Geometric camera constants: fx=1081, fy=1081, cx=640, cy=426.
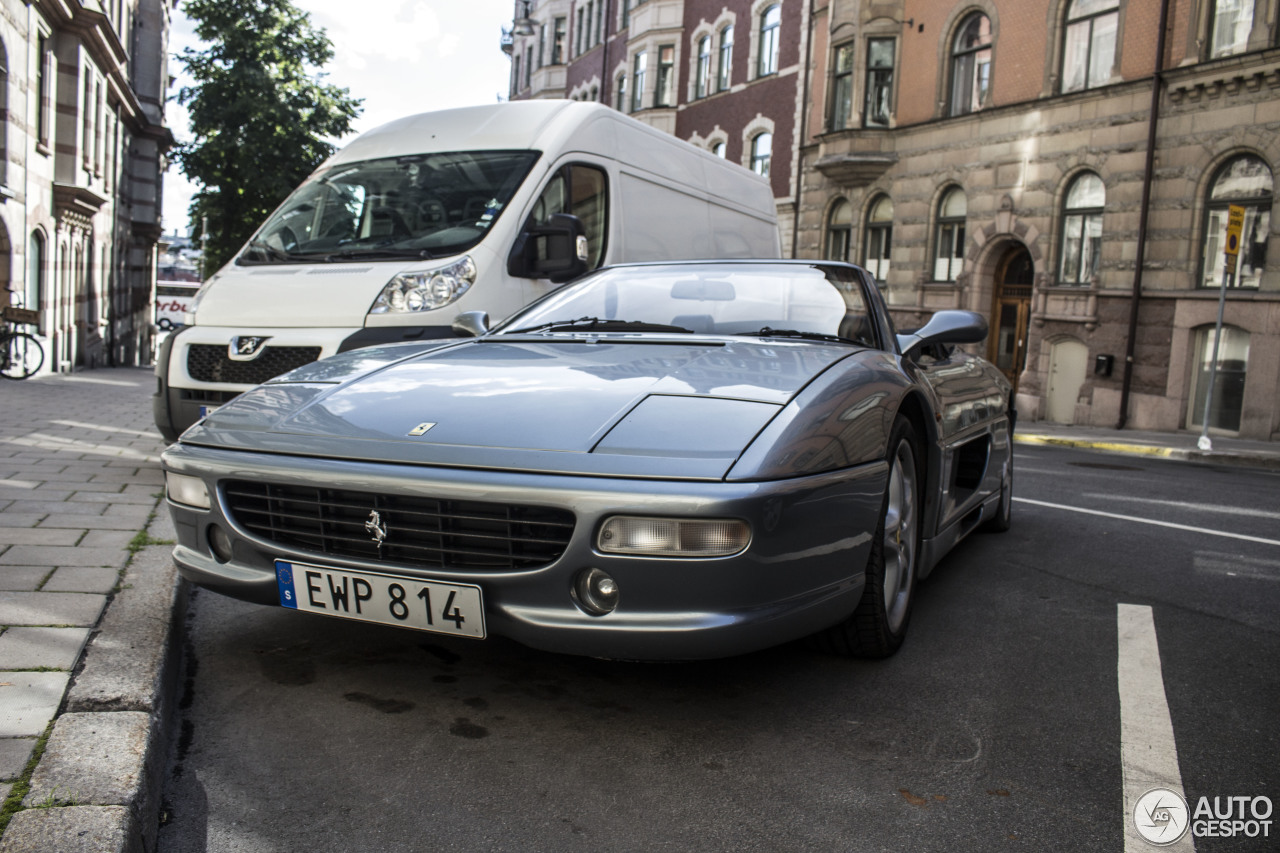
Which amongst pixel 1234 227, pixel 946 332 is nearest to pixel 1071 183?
pixel 1234 227

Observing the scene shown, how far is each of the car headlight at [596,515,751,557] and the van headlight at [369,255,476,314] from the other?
391 cm

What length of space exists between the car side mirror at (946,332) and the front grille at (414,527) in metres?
2.05

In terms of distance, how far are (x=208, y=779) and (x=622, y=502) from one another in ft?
3.82

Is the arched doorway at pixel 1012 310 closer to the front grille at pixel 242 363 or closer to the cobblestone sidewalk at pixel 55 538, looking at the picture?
the cobblestone sidewalk at pixel 55 538

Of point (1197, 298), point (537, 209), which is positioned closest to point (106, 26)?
point (537, 209)

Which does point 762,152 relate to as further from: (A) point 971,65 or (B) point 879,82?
(A) point 971,65

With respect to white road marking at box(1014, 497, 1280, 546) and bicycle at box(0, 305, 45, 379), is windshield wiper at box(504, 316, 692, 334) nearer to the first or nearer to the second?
white road marking at box(1014, 497, 1280, 546)

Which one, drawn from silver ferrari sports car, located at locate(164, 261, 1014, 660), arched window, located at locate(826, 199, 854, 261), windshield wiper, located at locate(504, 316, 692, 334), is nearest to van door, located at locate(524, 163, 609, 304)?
windshield wiper, located at locate(504, 316, 692, 334)

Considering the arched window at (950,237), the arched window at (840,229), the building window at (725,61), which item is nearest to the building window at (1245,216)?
the arched window at (950,237)

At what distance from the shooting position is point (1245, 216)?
670 inches

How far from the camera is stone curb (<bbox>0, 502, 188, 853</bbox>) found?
2.04 m

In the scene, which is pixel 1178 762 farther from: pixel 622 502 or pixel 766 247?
pixel 766 247

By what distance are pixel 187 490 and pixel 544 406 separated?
3.59 feet

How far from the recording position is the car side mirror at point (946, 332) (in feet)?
14.0
